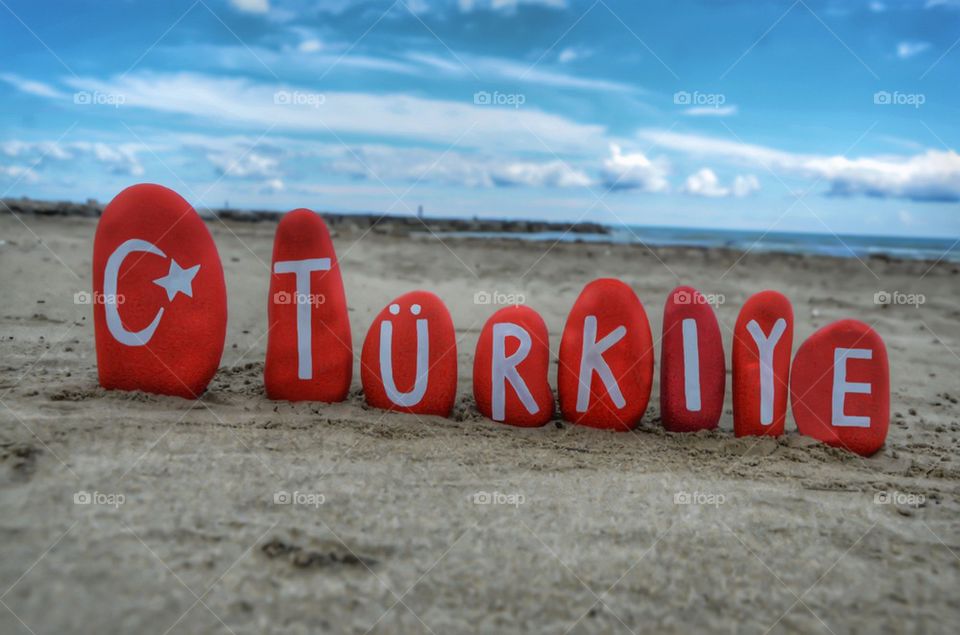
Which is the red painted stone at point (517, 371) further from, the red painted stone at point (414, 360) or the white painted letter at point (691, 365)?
the white painted letter at point (691, 365)

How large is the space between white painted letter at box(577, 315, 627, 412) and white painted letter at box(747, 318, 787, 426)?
0.75 metres

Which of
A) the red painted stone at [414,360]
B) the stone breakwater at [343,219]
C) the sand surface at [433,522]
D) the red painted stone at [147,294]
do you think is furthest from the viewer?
the stone breakwater at [343,219]

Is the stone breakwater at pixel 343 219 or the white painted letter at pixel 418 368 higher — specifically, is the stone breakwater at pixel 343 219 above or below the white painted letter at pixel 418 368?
above

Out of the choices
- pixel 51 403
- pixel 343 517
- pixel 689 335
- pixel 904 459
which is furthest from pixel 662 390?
pixel 51 403

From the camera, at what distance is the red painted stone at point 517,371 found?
13.2 feet

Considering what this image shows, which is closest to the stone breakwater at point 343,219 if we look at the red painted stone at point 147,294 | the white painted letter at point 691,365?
the red painted stone at point 147,294

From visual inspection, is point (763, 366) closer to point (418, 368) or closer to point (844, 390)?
point (844, 390)

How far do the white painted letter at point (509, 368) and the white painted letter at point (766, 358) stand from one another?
126 centimetres

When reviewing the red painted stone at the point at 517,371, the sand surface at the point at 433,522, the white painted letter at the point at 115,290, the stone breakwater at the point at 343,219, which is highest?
the stone breakwater at the point at 343,219

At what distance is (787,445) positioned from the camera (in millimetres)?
3906

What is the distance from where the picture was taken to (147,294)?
3932 millimetres

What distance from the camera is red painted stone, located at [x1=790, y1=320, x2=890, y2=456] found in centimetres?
394

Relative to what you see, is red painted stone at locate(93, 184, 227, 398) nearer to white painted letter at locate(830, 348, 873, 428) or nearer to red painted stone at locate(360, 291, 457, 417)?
red painted stone at locate(360, 291, 457, 417)

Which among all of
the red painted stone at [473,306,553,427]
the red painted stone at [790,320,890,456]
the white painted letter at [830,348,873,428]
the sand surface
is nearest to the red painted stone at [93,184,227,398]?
the sand surface
